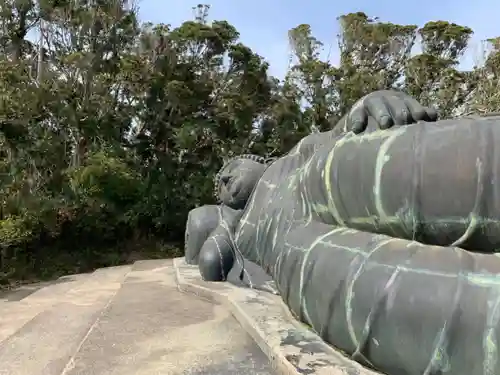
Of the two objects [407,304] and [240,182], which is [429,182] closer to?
[407,304]

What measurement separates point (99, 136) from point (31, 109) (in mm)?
1627

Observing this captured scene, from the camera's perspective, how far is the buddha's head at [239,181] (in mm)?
4656

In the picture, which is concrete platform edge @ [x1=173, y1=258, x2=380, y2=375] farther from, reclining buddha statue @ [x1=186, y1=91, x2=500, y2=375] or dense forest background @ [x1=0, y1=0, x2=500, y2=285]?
dense forest background @ [x1=0, y1=0, x2=500, y2=285]

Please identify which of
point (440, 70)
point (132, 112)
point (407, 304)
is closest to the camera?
point (407, 304)

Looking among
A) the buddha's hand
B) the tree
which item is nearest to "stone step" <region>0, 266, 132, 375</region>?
the buddha's hand

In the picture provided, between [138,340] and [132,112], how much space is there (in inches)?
392

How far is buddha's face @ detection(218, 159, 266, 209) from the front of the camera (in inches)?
183

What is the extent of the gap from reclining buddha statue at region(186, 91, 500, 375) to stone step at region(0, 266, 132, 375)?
1.59 meters

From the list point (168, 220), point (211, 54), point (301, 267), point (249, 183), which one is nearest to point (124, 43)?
point (211, 54)

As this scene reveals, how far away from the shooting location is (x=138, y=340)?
2959 mm

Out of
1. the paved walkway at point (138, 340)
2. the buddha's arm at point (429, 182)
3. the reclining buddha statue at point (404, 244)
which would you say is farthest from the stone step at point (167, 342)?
the buddha's arm at point (429, 182)

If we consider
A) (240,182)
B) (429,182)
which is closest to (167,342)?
(429,182)

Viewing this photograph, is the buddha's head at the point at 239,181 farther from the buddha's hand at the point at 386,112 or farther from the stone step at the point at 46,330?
the buddha's hand at the point at 386,112

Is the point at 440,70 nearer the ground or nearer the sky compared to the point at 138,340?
nearer the sky
